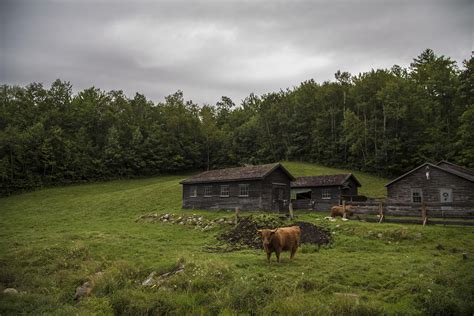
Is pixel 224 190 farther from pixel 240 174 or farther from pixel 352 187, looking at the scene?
pixel 352 187

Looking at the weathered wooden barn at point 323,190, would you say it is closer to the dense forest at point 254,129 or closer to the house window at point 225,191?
the house window at point 225,191

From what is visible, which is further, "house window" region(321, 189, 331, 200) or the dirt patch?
"house window" region(321, 189, 331, 200)

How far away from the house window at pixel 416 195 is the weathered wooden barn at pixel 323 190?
570 cm

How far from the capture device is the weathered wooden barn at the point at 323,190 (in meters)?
34.4

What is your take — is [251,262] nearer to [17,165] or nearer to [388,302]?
[388,302]

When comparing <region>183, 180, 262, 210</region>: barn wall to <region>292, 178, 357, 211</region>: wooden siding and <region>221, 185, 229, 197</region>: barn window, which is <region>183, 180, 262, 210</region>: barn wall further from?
<region>292, 178, 357, 211</region>: wooden siding

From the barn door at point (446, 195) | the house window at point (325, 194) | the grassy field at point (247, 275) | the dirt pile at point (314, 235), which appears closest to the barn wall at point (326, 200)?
the house window at point (325, 194)

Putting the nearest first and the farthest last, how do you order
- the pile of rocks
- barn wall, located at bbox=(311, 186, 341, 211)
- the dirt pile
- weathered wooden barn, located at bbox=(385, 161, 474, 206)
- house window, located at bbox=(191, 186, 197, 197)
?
the dirt pile < the pile of rocks < weathered wooden barn, located at bbox=(385, 161, 474, 206) < barn wall, located at bbox=(311, 186, 341, 211) < house window, located at bbox=(191, 186, 197, 197)

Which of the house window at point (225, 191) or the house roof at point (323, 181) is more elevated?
the house roof at point (323, 181)

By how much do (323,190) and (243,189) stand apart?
9413 mm

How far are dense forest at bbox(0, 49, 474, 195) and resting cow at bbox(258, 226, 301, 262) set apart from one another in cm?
3864

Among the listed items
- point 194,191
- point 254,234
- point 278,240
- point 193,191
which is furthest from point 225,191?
point 278,240

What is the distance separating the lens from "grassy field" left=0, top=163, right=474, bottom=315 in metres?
9.97

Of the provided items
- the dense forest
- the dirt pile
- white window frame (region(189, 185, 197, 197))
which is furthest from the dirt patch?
the dense forest
